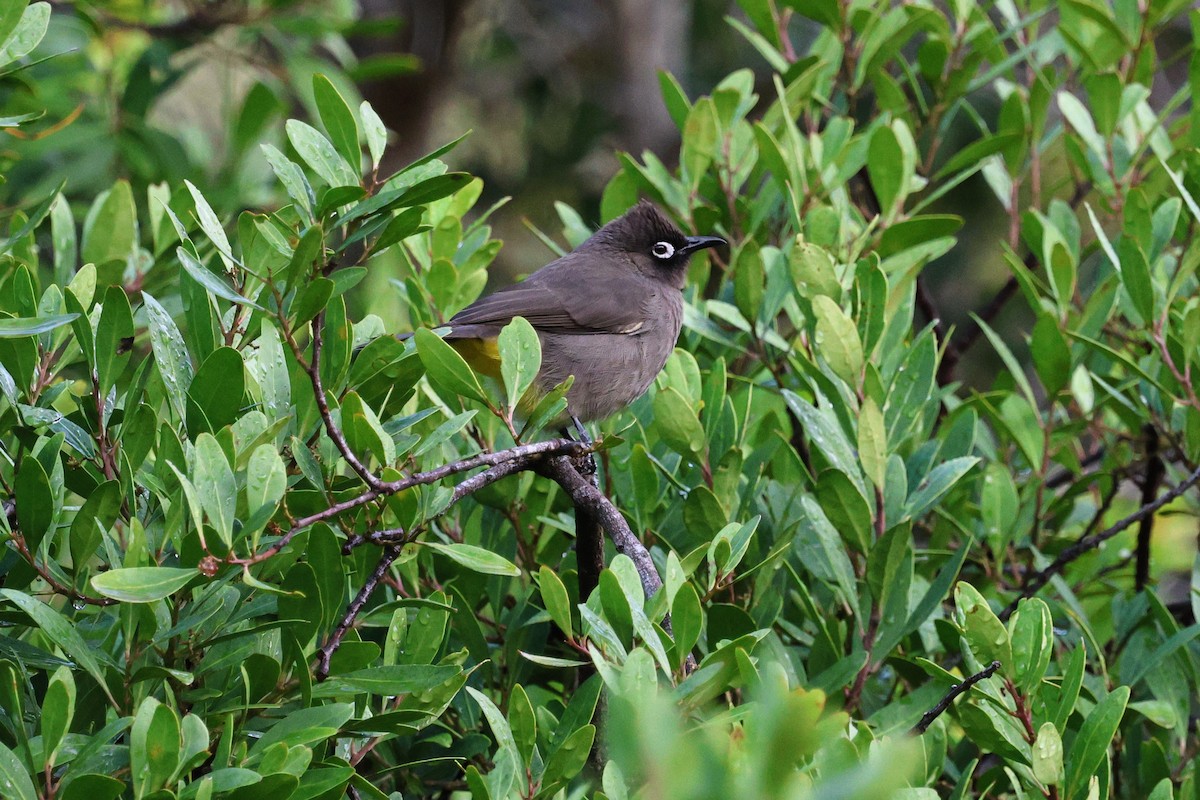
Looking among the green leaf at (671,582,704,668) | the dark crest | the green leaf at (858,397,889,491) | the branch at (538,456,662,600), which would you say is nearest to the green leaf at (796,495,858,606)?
the green leaf at (858,397,889,491)

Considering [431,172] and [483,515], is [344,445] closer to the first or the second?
[431,172]

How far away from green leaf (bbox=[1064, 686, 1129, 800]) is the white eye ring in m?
2.83

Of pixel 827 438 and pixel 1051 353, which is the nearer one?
pixel 827 438

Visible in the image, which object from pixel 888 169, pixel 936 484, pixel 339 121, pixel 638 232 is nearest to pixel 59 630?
pixel 339 121

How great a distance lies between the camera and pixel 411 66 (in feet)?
16.6

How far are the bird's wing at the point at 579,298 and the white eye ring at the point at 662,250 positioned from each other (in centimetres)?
11

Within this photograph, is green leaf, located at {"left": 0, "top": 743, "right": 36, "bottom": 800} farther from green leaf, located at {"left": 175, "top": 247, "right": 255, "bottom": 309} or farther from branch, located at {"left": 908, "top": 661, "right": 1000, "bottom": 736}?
branch, located at {"left": 908, "top": 661, "right": 1000, "bottom": 736}

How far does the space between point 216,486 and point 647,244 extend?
3.25 m

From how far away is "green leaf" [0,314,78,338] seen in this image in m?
1.72

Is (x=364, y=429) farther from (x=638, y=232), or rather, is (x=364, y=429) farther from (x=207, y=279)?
(x=638, y=232)

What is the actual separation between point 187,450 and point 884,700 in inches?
58.8

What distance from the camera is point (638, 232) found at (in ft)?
15.3

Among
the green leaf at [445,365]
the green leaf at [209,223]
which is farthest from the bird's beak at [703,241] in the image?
the green leaf at [209,223]

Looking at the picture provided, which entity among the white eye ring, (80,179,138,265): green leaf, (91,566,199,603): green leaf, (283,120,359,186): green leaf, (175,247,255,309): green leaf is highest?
(283,120,359,186): green leaf
